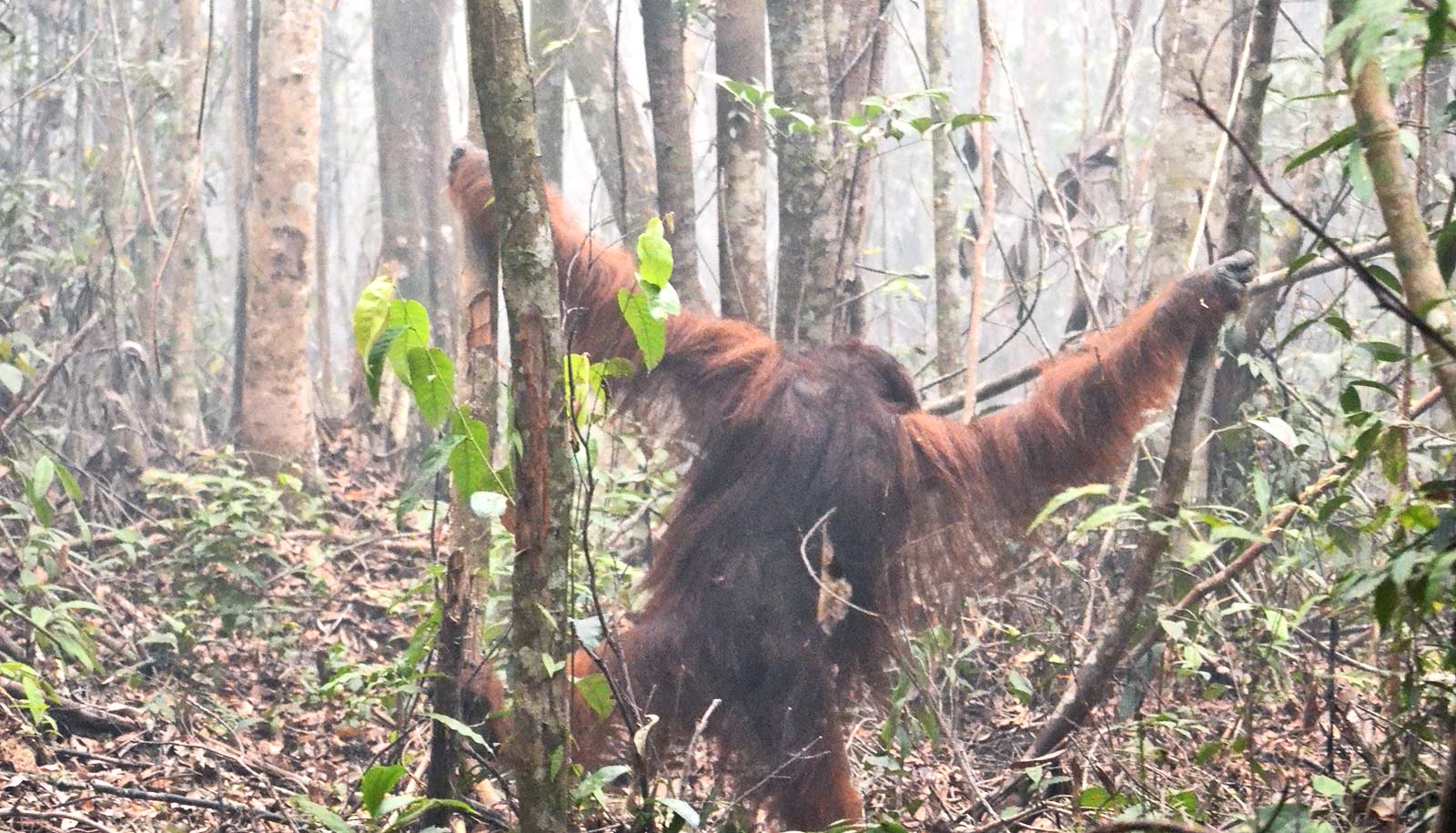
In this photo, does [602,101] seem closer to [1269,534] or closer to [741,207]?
[741,207]

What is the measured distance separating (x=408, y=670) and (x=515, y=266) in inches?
46.7

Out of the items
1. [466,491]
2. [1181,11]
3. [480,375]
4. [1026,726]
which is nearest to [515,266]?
[466,491]

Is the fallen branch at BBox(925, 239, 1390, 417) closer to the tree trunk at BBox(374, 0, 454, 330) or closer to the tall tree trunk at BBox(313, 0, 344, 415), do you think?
the tree trunk at BBox(374, 0, 454, 330)

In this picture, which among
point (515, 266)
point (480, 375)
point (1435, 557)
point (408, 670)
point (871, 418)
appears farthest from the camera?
point (871, 418)

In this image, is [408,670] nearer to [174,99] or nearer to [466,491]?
[466,491]

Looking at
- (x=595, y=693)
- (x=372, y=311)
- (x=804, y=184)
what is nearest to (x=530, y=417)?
(x=372, y=311)

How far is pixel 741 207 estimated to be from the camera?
17.8 feet

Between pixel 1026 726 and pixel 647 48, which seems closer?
pixel 1026 726

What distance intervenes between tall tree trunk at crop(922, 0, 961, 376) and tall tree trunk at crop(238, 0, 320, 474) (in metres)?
3.26

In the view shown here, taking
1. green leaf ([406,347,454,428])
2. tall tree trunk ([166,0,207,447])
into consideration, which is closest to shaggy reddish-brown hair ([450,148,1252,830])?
green leaf ([406,347,454,428])

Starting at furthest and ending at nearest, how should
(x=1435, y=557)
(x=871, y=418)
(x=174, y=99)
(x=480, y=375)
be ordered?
1. (x=174, y=99)
2. (x=871, y=418)
3. (x=480, y=375)
4. (x=1435, y=557)

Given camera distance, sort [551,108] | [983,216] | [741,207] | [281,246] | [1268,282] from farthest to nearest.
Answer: [551,108]
[281,246]
[741,207]
[983,216]
[1268,282]

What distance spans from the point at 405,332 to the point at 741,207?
2.93 meters

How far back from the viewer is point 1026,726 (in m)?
4.46
